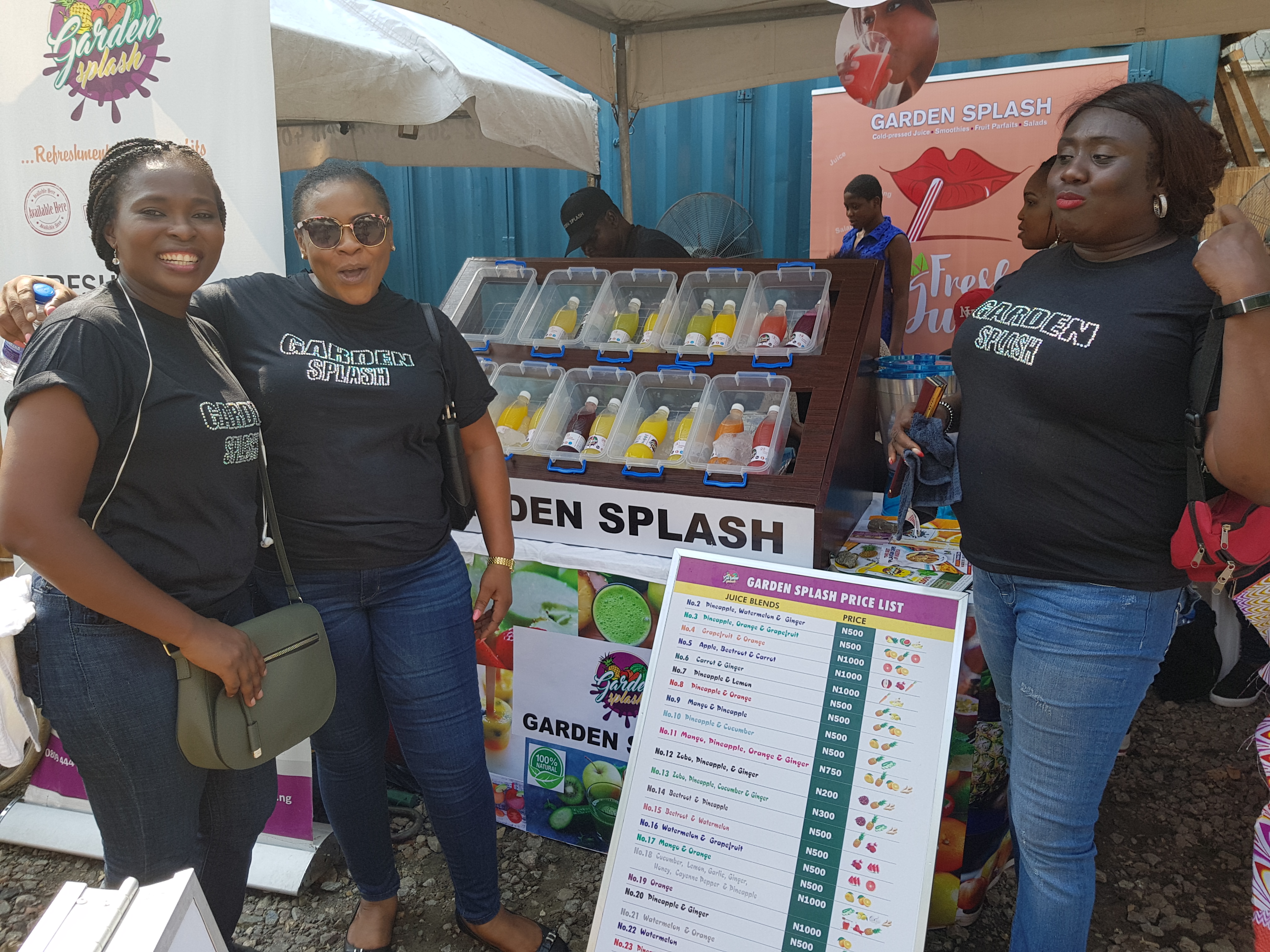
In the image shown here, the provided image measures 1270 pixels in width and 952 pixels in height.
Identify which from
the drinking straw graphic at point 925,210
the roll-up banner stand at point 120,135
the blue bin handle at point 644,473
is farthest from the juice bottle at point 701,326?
the drinking straw graphic at point 925,210

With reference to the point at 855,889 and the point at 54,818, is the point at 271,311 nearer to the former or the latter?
the point at 855,889

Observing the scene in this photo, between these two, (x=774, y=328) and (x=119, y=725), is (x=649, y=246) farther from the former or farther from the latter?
(x=119, y=725)

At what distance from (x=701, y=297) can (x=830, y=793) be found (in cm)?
167

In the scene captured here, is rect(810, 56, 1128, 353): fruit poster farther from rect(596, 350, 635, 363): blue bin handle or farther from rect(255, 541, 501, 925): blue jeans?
rect(255, 541, 501, 925): blue jeans

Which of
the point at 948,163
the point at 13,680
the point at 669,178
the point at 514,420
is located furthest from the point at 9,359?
the point at 948,163

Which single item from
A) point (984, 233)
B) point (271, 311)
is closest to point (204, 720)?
point (271, 311)

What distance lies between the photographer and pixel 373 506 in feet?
5.71

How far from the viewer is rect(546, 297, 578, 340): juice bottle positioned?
106 inches

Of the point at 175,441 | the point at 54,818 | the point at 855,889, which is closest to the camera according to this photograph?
the point at 175,441

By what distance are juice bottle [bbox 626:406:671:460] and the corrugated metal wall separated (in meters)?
3.46

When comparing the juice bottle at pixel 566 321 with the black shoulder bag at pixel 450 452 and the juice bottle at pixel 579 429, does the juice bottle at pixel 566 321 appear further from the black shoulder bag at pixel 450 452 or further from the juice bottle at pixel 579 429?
the black shoulder bag at pixel 450 452

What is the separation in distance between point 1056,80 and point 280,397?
16.0 ft

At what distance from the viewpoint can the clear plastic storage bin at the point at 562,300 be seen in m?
2.74

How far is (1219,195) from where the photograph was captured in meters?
4.58
